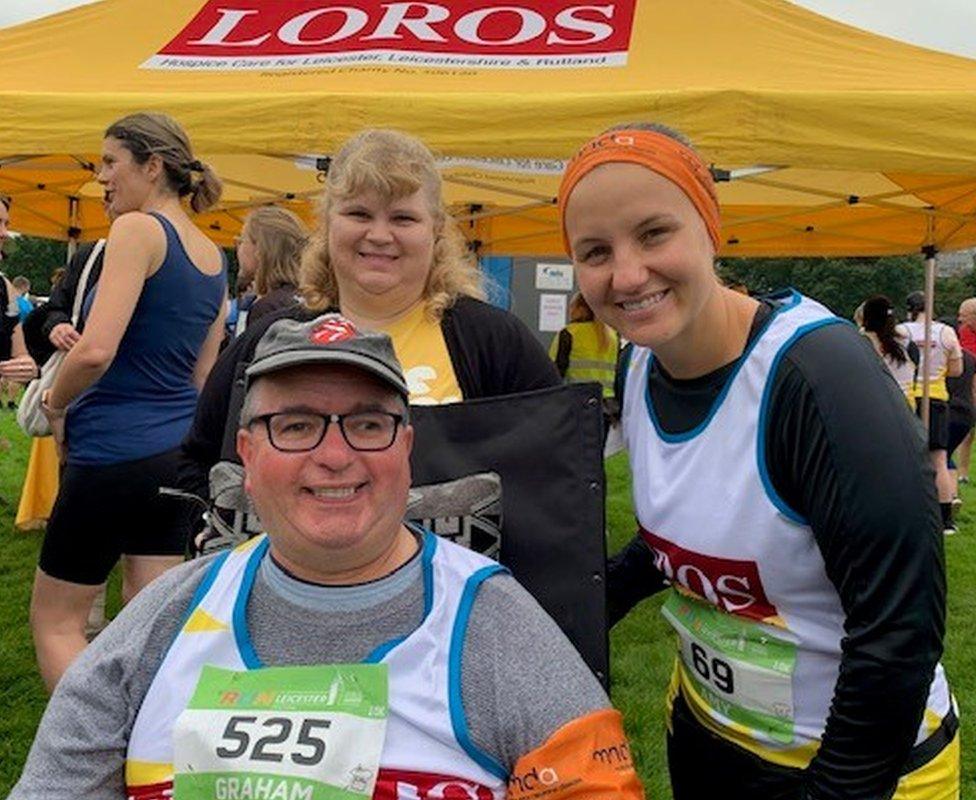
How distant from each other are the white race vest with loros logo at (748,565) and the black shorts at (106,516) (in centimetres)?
158

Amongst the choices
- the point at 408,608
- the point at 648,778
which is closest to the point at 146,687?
the point at 408,608

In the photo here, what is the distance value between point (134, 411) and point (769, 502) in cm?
191

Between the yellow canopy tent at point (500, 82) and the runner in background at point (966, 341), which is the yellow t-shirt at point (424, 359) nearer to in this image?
the yellow canopy tent at point (500, 82)

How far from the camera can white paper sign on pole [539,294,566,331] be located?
40.6 feet

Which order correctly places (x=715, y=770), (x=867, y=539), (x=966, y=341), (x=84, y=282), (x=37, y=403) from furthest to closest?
(x=966, y=341)
(x=37, y=403)
(x=84, y=282)
(x=715, y=770)
(x=867, y=539)

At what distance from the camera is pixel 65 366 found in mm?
2494

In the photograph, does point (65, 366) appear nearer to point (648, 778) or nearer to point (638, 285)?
point (638, 285)

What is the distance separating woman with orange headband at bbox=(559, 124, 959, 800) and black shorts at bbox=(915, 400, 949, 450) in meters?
6.24

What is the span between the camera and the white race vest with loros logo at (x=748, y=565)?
130cm

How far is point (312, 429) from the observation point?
132cm

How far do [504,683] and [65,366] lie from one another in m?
1.71

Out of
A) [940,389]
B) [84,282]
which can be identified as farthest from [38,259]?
[84,282]

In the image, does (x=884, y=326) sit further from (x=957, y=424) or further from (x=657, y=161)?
(x=657, y=161)

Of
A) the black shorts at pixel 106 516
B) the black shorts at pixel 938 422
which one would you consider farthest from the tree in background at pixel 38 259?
the black shorts at pixel 106 516
